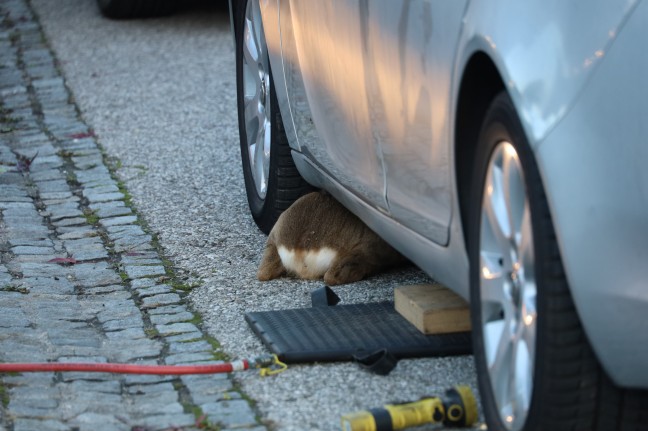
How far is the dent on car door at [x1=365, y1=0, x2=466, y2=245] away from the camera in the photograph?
124 inches

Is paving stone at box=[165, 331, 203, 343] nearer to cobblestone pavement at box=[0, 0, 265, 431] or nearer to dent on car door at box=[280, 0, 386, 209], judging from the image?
cobblestone pavement at box=[0, 0, 265, 431]

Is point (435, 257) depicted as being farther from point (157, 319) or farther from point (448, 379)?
point (157, 319)

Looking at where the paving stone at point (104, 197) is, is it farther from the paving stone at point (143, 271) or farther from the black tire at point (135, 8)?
the black tire at point (135, 8)

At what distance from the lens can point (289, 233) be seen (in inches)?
192

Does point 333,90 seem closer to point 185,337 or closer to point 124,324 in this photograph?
point 185,337

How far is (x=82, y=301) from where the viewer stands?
15.4 ft

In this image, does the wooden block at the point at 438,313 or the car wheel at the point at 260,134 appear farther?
A: the car wheel at the point at 260,134

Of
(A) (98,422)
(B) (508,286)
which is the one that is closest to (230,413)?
(A) (98,422)

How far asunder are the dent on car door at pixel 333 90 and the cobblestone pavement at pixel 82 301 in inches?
31.0

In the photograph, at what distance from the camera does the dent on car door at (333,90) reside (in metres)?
3.88

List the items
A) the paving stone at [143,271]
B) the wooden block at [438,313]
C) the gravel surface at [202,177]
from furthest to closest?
the paving stone at [143,271] < the wooden block at [438,313] < the gravel surface at [202,177]

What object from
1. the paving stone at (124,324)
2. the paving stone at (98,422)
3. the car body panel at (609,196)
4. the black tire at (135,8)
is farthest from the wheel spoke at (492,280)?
the black tire at (135,8)

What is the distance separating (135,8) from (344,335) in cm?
674

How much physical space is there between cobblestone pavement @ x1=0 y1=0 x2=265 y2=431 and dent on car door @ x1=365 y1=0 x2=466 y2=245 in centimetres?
80
